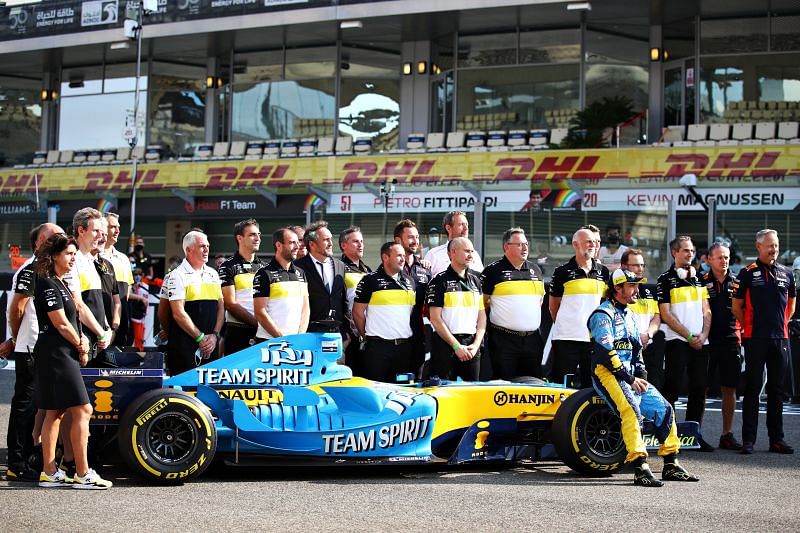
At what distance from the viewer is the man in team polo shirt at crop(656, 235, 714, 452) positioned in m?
9.97

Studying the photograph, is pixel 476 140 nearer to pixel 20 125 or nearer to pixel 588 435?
pixel 20 125

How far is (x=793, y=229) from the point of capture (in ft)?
71.7

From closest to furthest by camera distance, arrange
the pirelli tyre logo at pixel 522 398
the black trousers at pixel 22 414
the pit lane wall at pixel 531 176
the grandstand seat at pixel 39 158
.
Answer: the black trousers at pixel 22 414, the pirelli tyre logo at pixel 522 398, the pit lane wall at pixel 531 176, the grandstand seat at pixel 39 158

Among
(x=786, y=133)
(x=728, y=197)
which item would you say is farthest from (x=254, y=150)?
(x=786, y=133)

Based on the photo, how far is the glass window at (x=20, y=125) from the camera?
38.3 m

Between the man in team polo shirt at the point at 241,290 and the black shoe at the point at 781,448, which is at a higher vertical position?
the man in team polo shirt at the point at 241,290

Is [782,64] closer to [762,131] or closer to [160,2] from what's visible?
[762,131]

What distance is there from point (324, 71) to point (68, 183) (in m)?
8.25

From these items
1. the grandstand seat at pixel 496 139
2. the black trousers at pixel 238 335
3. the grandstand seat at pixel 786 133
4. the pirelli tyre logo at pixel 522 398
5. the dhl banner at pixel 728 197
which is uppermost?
the grandstand seat at pixel 496 139

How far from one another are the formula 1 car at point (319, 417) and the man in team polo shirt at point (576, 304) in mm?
1182

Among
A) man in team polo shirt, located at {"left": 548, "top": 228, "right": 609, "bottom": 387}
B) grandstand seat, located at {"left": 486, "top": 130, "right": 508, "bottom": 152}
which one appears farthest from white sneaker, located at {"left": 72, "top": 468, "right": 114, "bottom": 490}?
grandstand seat, located at {"left": 486, "top": 130, "right": 508, "bottom": 152}

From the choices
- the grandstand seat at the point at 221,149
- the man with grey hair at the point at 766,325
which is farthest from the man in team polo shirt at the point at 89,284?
the grandstand seat at the point at 221,149

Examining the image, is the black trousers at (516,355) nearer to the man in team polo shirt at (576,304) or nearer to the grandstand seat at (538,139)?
the man in team polo shirt at (576,304)

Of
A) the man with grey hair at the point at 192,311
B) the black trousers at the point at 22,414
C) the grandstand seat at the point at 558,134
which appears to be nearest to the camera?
the black trousers at the point at 22,414
